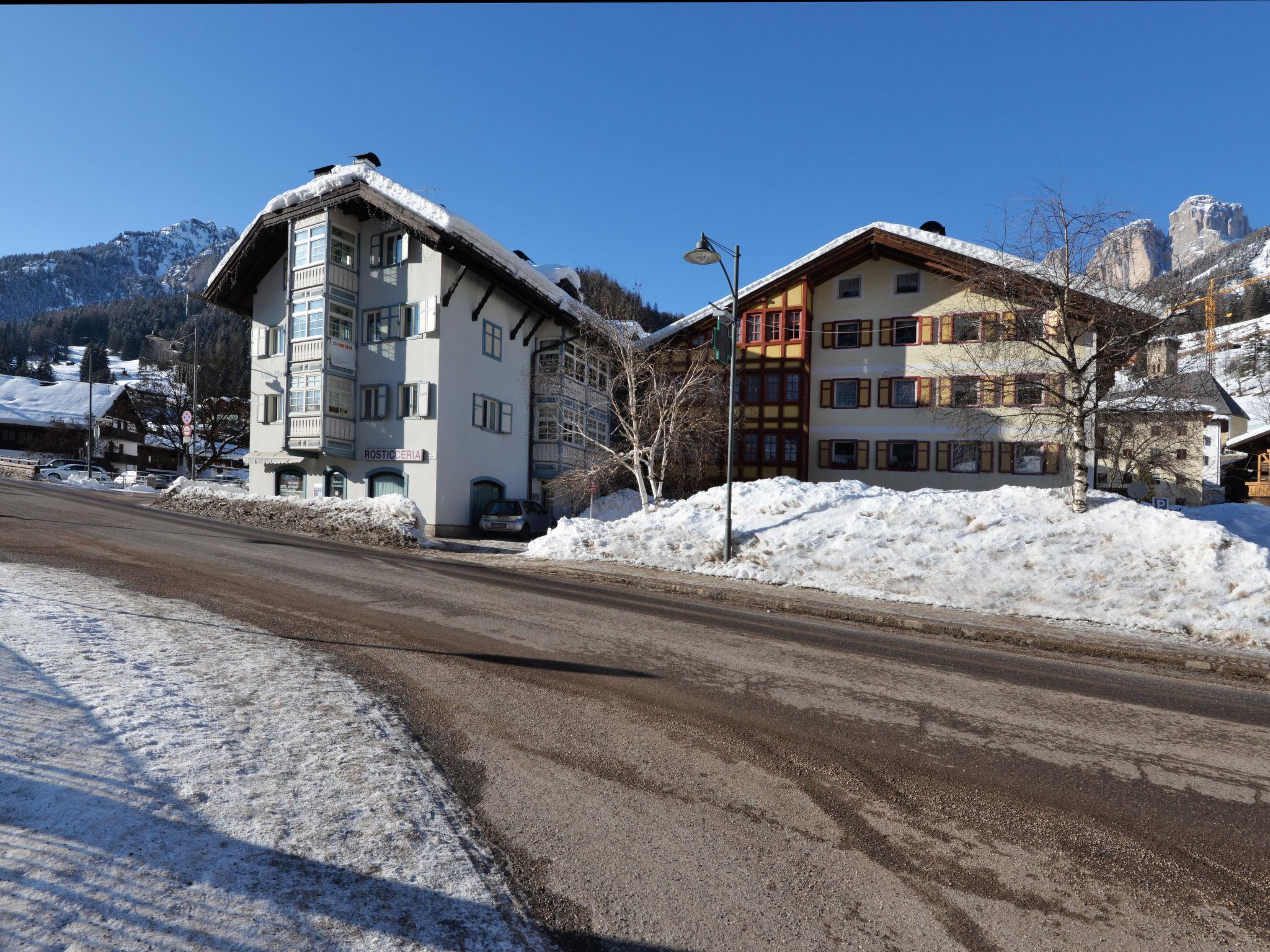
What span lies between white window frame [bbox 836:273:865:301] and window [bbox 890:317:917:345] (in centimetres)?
248

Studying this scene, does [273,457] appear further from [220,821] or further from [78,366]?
[78,366]

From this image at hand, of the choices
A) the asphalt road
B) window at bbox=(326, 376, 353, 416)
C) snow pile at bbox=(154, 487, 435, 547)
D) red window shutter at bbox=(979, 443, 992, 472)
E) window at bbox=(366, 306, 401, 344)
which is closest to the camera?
the asphalt road

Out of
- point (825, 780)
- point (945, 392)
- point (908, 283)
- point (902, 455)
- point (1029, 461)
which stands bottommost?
point (825, 780)

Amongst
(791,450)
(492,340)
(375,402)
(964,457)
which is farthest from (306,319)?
(964,457)

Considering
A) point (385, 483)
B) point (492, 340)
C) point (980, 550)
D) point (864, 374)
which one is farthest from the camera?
point (864, 374)

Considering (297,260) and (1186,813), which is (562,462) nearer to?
(297,260)

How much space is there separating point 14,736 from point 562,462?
3081 centimetres

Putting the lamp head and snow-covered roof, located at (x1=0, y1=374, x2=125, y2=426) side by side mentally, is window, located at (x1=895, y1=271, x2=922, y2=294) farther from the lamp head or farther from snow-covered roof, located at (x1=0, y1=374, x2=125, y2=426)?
snow-covered roof, located at (x1=0, y1=374, x2=125, y2=426)

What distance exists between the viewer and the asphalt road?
3184 millimetres

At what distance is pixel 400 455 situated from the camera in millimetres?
Answer: 28641

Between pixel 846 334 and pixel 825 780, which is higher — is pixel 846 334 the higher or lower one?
the higher one

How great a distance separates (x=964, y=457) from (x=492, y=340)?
2424 centimetres

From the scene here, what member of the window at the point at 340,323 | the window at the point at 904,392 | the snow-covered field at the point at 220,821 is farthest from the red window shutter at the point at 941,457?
the snow-covered field at the point at 220,821

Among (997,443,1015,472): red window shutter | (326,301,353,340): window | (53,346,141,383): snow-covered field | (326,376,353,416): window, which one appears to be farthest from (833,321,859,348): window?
(53,346,141,383): snow-covered field
